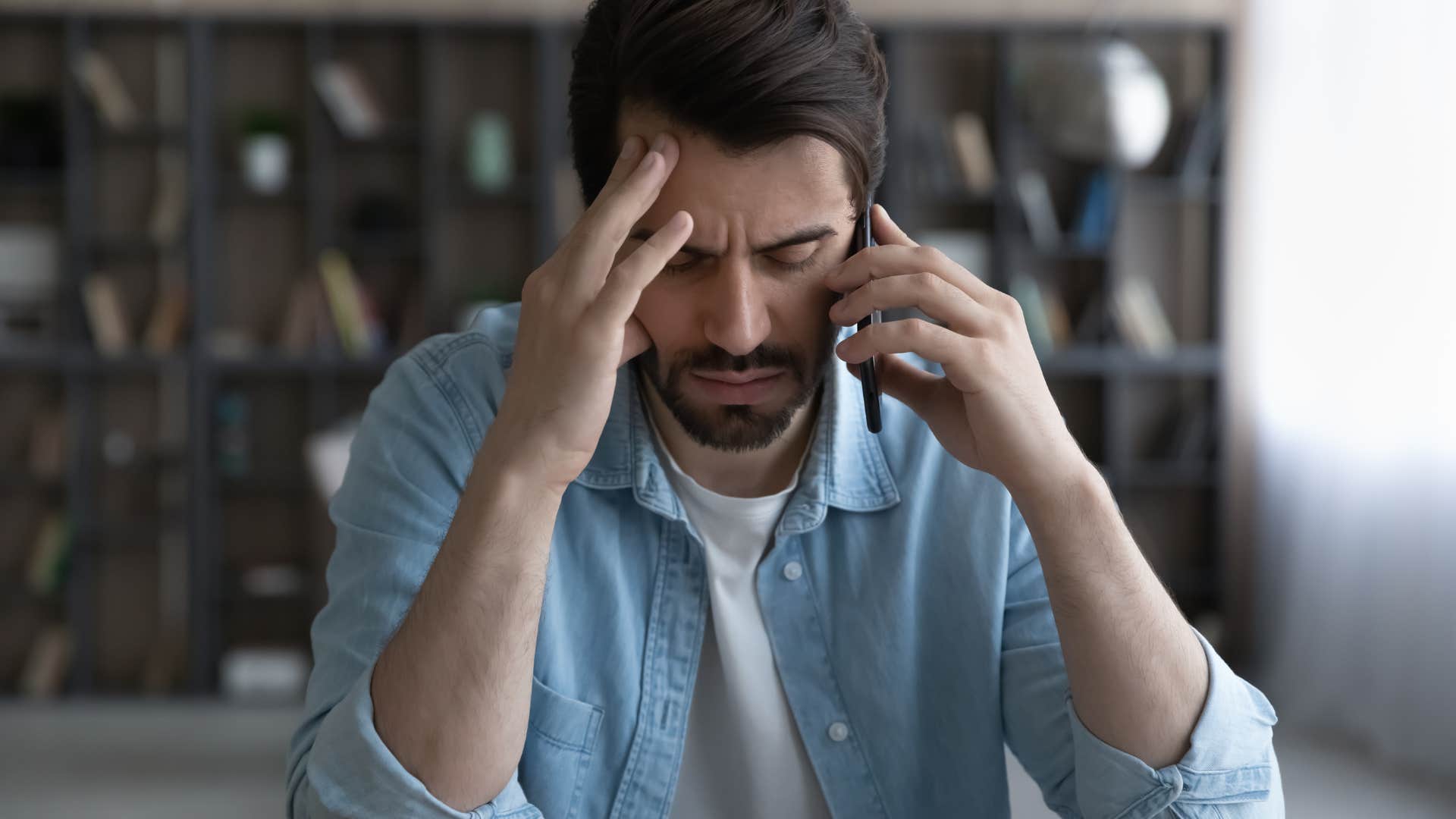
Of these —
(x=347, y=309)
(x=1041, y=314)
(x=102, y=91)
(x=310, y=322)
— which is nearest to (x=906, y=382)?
(x=1041, y=314)

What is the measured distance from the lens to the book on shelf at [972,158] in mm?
4543

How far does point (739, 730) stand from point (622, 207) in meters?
0.56

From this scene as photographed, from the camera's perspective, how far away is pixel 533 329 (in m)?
1.11

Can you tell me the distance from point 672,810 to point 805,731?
0.16 meters

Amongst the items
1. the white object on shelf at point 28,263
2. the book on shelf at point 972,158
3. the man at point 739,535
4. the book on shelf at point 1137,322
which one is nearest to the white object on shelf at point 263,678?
the white object on shelf at point 28,263

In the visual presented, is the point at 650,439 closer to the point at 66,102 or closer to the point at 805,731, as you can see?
the point at 805,731

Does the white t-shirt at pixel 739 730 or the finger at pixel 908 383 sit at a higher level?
the finger at pixel 908 383

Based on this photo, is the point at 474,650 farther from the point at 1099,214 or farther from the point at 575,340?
the point at 1099,214

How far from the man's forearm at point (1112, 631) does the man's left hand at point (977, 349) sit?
3cm

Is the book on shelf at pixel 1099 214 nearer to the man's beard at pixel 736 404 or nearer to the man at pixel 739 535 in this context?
the man at pixel 739 535

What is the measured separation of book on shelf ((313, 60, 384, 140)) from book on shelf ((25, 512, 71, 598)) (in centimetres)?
177

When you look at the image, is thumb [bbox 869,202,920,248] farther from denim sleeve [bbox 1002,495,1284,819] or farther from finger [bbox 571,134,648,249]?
denim sleeve [bbox 1002,495,1284,819]

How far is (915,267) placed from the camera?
3.81 ft

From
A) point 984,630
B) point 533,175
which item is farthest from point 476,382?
point 533,175
